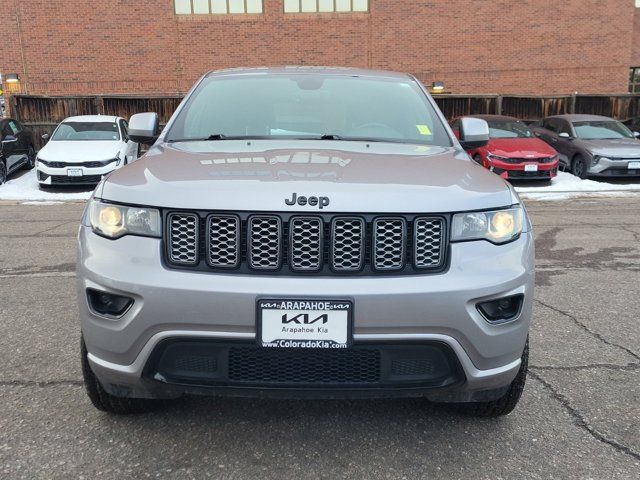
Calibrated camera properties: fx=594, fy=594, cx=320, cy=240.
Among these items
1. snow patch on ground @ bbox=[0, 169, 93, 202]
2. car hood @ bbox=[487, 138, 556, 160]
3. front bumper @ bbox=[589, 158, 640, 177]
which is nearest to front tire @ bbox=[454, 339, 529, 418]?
snow patch on ground @ bbox=[0, 169, 93, 202]

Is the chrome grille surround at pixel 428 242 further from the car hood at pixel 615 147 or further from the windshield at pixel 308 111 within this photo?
the car hood at pixel 615 147

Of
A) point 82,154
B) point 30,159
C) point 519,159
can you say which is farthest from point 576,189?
point 30,159

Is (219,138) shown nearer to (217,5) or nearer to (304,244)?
(304,244)

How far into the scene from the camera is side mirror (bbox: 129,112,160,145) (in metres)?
3.78

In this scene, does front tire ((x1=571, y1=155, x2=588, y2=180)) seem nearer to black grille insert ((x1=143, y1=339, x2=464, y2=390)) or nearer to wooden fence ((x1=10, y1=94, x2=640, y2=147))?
wooden fence ((x1=10, y1=94, x2=640, y2=147))

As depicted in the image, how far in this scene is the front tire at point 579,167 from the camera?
46.3 ft

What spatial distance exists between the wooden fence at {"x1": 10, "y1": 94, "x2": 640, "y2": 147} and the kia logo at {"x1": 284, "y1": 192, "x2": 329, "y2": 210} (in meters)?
17.0

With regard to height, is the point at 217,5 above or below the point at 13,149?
above

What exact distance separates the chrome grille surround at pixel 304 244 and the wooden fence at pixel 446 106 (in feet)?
55.9

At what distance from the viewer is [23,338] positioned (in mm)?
4008

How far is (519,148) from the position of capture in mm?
13617

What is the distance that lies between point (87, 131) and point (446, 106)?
11.0 metres

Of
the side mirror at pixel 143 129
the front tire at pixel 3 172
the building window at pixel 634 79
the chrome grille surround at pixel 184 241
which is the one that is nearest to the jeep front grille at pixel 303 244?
the chrome grille surround at pixel 184 241

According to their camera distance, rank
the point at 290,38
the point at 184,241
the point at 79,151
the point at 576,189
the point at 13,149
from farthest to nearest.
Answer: the point at 290,38, the point at 13,149, the point at 576,189, the point at 79,151, the point at 184,241
